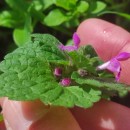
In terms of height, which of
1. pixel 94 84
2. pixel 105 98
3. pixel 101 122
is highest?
pixel 94 84

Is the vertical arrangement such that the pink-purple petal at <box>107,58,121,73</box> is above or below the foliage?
below

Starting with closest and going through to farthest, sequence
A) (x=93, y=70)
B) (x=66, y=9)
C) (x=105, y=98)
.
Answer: (x=93, y=70) < (x=105, y=98) < (x=66, y=9)

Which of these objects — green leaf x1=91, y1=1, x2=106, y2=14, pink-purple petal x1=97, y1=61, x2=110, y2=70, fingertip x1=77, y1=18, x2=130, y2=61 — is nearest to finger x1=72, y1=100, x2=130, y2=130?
pink-purple petal x1=97, y1=61, x2=110, y2=70

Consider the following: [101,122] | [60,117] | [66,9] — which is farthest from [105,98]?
[66,9]

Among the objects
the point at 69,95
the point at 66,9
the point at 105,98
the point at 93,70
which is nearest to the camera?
the point at 69,95

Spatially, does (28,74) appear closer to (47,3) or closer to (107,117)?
(107,117)

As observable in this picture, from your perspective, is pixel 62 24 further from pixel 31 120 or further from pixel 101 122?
pixel 31 120

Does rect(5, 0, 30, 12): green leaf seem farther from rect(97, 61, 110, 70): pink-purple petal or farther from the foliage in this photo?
rect(97, 61, 110, 70): pink-purple petal
